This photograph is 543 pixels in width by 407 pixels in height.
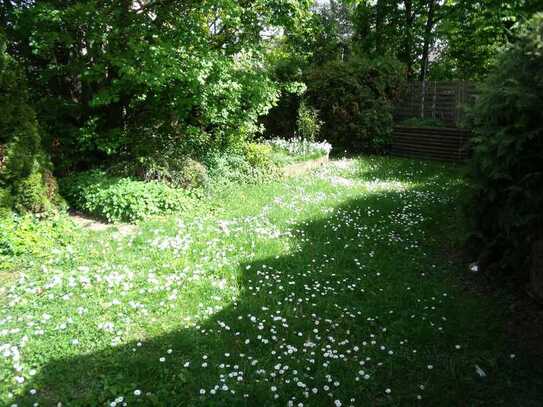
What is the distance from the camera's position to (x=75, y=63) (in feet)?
24.4

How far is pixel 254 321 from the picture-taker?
4105 millimetres

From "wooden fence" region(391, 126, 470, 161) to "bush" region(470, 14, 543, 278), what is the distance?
7521mm

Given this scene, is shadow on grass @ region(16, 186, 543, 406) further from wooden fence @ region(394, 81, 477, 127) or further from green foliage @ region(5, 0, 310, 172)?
wooden fence @ region(394, 81, 477, 127)

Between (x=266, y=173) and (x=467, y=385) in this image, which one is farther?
(x=266, y=173)

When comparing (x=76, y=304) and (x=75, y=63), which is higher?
(x=75, y=63)

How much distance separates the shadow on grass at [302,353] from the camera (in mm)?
3203

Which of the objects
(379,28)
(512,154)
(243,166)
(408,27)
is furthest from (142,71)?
(379,28)

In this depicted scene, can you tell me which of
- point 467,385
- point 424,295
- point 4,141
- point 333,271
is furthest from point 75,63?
point 467,385

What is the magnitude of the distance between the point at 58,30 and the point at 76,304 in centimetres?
527

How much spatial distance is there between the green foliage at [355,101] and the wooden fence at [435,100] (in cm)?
69

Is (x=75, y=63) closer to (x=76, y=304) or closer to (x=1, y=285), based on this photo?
(x=1, y=285)

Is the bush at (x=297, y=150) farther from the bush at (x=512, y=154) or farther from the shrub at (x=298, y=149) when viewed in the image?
the bush at (x=512, y=154)

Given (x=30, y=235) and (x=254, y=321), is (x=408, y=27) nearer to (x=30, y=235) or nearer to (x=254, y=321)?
(x=30, y=235)

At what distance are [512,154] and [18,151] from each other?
6.57 metres
